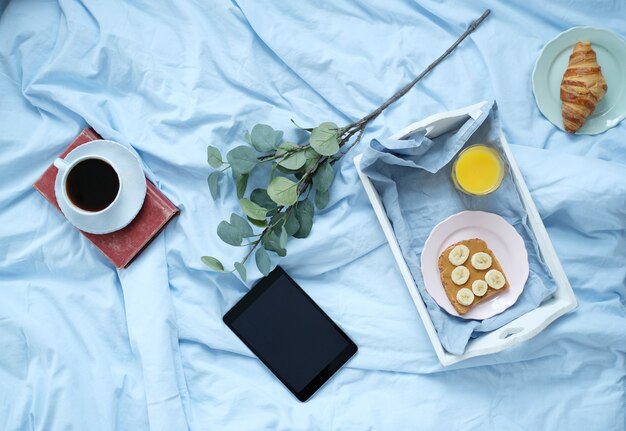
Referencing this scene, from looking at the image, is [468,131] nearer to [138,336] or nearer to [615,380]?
[615,380]

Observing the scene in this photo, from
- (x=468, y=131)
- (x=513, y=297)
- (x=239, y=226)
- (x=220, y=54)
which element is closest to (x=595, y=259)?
(x=513, y=297)

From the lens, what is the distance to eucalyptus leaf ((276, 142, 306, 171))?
98 cm

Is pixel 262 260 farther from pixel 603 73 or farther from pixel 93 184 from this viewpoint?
pixel 603 73

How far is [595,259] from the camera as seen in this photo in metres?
1.06

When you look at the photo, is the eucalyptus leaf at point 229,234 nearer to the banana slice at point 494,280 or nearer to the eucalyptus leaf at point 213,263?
the eucalyptus leaf at point 213,263

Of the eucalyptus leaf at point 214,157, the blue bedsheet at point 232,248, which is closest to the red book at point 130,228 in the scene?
the blue bedsheet at point 232,248

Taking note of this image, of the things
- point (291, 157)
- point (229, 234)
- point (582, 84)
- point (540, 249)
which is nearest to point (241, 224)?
point (229, 234)

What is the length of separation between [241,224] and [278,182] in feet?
0.32

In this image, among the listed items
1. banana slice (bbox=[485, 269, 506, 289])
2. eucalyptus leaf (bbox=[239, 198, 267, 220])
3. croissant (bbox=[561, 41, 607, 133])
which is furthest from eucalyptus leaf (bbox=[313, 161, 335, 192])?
croissant (bbox=[561, 41, 607, 133])

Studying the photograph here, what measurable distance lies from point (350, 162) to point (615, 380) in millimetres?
599

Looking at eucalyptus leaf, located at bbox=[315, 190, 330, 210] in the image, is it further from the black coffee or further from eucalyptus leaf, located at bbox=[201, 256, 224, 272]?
the black coffee

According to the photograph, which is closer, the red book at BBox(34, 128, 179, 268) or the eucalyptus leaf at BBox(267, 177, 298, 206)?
the eucalyptus leaf at BBox(267, 177, 298, 206)

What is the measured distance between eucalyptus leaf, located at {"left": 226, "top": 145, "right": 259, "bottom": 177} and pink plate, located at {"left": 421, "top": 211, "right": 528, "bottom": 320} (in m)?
0.33

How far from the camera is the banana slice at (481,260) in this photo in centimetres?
105
